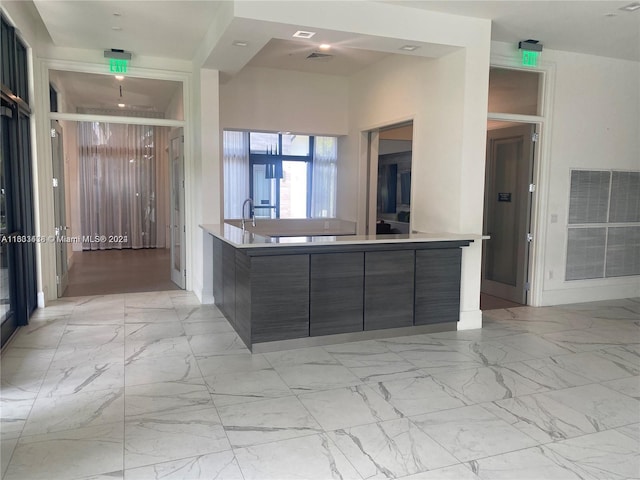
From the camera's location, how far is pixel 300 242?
4.08 metres

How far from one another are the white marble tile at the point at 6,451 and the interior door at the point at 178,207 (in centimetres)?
395

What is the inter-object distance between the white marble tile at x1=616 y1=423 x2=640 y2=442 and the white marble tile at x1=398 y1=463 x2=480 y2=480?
3.64 feet

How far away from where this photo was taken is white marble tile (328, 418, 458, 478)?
244 centimetres

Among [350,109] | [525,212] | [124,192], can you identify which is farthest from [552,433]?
[124,192]

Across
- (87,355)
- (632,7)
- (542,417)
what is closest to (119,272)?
(87,355)

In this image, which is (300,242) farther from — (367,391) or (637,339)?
(637,339)

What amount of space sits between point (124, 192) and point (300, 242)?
8128mm

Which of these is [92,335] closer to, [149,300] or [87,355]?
[87,355]

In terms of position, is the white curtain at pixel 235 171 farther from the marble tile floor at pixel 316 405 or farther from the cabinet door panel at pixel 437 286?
the cabinet door panel at pixel 437 286

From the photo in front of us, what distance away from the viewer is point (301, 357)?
4023 mm

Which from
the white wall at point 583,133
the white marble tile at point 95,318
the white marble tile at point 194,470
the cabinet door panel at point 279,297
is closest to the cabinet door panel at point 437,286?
the cabinet door panel at point 279,297

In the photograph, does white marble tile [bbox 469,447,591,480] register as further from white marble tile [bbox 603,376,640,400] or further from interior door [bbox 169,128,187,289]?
interior door [bbox 169,128,187,289]

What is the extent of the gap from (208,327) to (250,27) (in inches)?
110

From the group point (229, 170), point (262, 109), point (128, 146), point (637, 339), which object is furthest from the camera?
point (128, 146)
